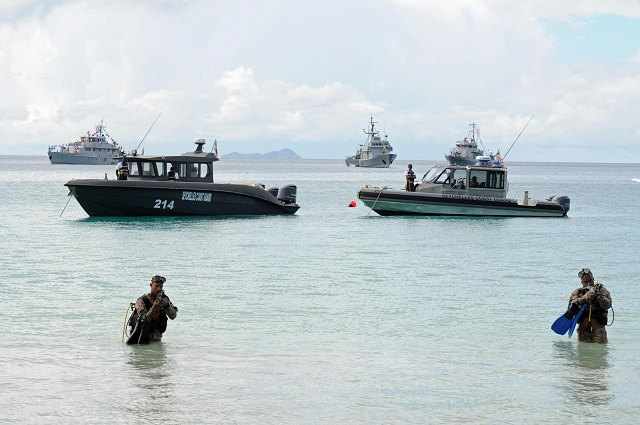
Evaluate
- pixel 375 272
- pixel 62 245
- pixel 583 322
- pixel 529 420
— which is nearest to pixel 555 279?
pixel 375 272

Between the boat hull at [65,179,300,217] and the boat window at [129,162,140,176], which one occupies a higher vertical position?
the boat window at [129,162,140,176]

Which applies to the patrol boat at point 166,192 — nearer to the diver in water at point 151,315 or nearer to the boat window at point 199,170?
the boat window at point 199,170

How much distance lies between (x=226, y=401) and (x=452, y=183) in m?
31.3

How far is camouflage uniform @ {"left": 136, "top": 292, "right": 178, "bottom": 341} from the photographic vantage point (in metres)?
14.0

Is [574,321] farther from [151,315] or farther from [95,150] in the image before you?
[95,150]

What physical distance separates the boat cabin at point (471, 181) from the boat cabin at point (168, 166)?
32.7ft

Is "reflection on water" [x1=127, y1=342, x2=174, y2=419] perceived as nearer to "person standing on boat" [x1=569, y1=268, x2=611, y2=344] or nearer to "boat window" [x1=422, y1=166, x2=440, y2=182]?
"person standing on boat" [x1=569, y1=268, x2=611, y2=344]

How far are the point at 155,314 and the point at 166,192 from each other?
2401cm

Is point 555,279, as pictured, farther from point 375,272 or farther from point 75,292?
point 75,292

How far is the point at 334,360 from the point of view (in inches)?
557

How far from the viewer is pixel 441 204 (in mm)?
41219

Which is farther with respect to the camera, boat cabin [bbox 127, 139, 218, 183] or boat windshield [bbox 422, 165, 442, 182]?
boat windshield [bbox 422, 165, 442, 182]

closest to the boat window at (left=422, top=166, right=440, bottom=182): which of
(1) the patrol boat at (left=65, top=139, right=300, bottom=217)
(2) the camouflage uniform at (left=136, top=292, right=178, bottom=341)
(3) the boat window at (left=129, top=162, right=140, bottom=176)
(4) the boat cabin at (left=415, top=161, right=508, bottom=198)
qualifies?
(4) the boat cabin at (left=415, top=161, right=508, bottom=198)

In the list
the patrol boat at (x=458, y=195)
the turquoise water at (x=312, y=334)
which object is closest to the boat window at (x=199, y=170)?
the turquoise water at (x=312, y=334)
